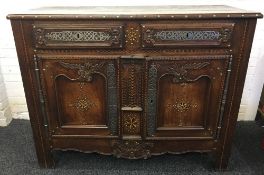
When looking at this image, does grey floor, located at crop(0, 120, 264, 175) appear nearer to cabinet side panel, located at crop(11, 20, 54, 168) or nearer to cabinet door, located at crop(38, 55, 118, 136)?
cabinet side panel, located at crop(11, 20, 54, 168)

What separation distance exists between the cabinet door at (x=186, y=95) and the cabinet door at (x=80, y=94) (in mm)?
210

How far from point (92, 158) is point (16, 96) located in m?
0.88

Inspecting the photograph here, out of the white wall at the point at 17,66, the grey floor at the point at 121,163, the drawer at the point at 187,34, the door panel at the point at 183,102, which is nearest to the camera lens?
the drawer at the point at 187,34

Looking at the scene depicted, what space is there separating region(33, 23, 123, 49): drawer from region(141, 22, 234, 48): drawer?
0.14 m

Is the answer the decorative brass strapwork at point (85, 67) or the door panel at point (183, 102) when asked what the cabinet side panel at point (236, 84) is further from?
the decorative brass strapwork at point (85, 67)

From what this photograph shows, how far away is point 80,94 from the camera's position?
142cm

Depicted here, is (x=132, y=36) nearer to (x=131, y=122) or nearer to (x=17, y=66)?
(x=131, y=122)

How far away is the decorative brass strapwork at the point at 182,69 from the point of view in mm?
1318

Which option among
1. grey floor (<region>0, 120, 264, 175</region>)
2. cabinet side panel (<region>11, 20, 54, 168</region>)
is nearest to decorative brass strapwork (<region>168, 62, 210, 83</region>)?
grey floor (<region>0, 120, 264, 175</region>)

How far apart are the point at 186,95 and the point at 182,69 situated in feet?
0.52

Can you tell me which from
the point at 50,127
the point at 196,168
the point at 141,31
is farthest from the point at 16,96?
the point at 196,168

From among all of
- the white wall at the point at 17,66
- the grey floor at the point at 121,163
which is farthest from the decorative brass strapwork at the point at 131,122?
the white wall at the point at 17,66

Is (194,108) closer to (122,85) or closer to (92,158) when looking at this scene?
(122,85)

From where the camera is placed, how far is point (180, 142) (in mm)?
1509
